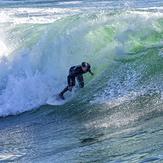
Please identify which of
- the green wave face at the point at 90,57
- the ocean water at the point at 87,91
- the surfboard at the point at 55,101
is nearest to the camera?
the ocean water at the point at 87,91

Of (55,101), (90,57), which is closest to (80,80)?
(55,101)

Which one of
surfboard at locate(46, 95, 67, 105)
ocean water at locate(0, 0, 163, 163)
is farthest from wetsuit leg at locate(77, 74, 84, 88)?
surfboard at locate(46, 95, 67, 105)

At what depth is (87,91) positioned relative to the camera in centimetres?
677

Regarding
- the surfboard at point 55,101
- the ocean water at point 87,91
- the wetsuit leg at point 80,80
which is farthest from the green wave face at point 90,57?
the surfboard at point 55,101

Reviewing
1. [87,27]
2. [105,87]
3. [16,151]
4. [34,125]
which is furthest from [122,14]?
[16,151]

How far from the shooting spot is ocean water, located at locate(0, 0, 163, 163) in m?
3.44

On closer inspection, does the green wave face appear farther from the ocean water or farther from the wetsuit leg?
the wetsuit leg

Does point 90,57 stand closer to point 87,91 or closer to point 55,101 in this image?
point 87,91

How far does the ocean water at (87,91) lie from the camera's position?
344 centimetres

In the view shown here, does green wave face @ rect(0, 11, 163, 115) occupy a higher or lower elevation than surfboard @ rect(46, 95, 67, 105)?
higher

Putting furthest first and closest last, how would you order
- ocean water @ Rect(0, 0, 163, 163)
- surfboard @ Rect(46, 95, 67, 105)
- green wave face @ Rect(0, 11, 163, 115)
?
green wave face @ Rect(0, 11, 163, 115)
surfboard @ Rect(46, 95, 67, 105)
ocean water @ Rect(0, 0, 163, 163)

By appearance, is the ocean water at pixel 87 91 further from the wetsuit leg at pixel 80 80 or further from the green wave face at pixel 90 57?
the wetsuit leg at pixel 80 80

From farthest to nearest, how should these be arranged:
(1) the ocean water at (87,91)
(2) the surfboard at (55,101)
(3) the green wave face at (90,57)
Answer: (3) the green wave face at (90,57) < (2) the surfboard at (55,101) < (1) the ocean water at (87,91)

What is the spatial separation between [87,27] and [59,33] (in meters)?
1.25
